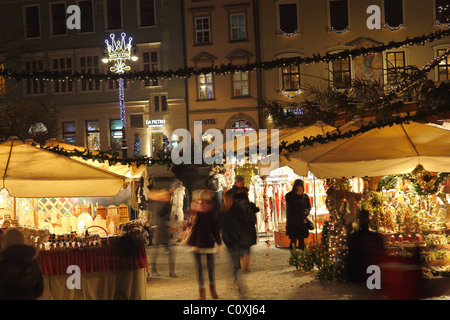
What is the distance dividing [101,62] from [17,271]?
29.2m

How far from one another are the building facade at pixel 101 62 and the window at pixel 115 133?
58mm

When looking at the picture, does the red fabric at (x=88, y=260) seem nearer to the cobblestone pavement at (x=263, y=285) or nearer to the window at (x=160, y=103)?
the cobblestone pavement at (x=263, y=285)

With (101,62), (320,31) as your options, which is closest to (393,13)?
(320,31)

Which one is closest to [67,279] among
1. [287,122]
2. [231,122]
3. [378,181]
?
[378,181]

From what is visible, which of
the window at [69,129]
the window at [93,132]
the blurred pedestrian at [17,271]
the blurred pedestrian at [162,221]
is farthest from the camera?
the window at [69,129]

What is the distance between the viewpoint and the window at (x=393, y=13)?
3170cm

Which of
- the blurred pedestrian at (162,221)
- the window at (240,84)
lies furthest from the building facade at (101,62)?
the blurred pedestrian at (162,221)

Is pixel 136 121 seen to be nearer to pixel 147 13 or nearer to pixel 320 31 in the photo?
pixel 147 13

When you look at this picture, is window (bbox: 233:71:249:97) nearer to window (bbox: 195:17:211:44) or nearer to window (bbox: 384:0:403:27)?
window (bbox: 195:17:211:44)

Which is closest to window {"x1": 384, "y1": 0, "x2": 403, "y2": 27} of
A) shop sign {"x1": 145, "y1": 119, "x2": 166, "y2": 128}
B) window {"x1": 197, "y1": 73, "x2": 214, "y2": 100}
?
window {"x1": 197, "y1": 73, "x2": 214, "y2": 100}

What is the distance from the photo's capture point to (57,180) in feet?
28.6

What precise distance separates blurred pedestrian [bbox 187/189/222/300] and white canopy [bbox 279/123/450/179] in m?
1.64

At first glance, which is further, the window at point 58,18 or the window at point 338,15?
the window at point 58,18
